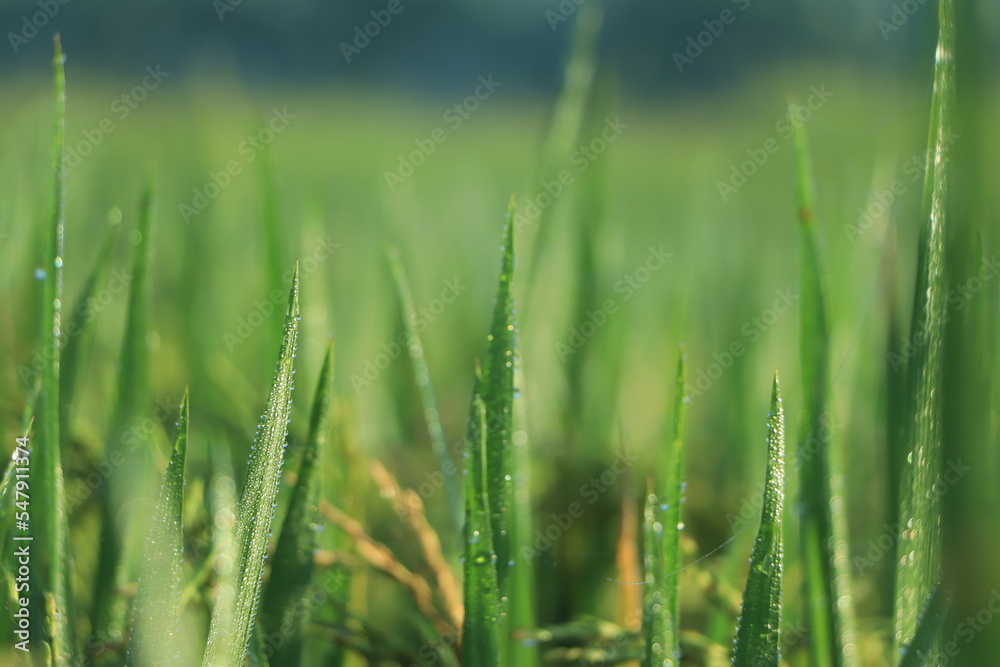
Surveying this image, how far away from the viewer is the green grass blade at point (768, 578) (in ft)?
1.00

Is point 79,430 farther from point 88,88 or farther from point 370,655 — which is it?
point 88,88

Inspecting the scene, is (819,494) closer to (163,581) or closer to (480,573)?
(480,573)

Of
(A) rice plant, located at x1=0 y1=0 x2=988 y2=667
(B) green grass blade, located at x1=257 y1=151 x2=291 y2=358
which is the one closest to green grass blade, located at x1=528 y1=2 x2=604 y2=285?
(A) rice plant, located at x1=0 y1=0 x2=988 y2=667

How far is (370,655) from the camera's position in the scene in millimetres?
444

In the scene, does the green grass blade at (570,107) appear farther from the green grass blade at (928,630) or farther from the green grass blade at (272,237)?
the green grass blade at (928,630)

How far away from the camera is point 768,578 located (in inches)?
12.1

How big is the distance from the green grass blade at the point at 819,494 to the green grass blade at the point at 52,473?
1.06 ft

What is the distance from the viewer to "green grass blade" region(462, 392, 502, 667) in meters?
0.33

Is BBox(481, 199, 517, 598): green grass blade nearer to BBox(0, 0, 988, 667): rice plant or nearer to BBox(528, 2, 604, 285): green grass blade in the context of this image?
BBox(0, 0, 988, 667): rice plant

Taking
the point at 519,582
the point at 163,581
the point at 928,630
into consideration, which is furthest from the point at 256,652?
the point at 928,630

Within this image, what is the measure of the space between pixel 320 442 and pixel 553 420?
0.48m

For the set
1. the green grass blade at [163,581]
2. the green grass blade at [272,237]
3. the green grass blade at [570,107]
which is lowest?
the green grass blade at [163,581]

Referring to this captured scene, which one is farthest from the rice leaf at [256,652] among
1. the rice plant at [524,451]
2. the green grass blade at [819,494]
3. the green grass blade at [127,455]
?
the green grass blade at [819,494]

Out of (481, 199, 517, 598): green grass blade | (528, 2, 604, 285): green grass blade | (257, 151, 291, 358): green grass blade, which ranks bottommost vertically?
(481, 199, 517, 598): green grass blade
